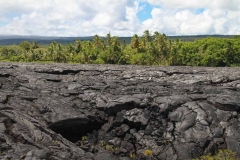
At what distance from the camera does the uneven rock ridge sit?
1655 cm

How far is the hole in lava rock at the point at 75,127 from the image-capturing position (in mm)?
20406

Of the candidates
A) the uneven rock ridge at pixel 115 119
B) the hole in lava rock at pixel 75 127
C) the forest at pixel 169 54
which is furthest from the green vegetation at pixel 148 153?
the forest at pixel 169 54

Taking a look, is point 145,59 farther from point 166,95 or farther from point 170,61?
point 166,95

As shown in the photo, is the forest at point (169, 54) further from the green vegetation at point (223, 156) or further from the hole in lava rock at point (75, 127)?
the green vegetation at point (223, 156)

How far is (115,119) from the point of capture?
71.5 ft

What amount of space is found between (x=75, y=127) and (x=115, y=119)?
137 inches

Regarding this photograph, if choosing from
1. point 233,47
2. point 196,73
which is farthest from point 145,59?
point 196,73

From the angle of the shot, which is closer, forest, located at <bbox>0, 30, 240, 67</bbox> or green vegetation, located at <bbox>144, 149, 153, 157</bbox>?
green vegetation, located at <bbox>144, 149, 153, 157</bbox>

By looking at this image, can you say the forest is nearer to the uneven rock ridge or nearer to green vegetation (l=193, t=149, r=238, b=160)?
the uneven rock ridge

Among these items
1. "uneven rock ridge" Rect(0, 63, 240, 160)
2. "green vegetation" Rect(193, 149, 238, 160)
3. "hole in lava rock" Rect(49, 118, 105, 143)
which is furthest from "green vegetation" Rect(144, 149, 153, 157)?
"hole in lava rock" Rect(49, 118, 105, 143)

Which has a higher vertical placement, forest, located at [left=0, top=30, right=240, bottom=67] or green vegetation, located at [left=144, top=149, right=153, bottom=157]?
forest, located at [left=0, top=30, right=240, bottom=67]

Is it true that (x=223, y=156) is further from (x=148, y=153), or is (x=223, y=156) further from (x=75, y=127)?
(x=75, y=127)

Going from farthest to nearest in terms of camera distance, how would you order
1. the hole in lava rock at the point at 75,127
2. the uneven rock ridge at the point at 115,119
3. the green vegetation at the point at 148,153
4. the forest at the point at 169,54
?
the forest at the point at 169,54 → the hole in lava rock at the point at 75,127 → the green vegetation at the point at 148,153 → the uneven rock ridge at the point at 115,119

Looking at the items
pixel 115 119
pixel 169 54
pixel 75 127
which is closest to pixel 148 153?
pixel 115 119
